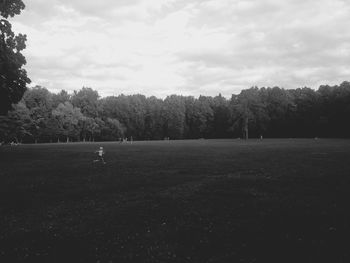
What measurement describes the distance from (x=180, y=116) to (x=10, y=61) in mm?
135147

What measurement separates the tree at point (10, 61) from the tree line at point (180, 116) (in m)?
57.2

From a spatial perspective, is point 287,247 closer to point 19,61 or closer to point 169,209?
point 169,209

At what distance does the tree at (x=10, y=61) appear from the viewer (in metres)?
43.1

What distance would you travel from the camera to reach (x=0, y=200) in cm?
1912

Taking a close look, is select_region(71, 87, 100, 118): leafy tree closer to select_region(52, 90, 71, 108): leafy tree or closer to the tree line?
the tree line

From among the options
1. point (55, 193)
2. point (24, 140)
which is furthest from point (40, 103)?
point (55, 193)

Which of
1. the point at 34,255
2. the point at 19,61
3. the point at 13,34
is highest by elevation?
the point at 13,34

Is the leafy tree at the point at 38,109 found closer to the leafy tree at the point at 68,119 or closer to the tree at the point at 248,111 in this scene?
the leafy tree at the point at 68,119

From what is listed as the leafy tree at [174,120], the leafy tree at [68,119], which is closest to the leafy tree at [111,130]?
the leafy tree at [68,119]

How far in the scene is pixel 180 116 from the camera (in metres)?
178

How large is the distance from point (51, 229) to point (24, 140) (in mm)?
126538

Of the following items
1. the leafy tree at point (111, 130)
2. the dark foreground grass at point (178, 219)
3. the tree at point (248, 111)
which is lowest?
the dark foreground grass at point (178, 219)

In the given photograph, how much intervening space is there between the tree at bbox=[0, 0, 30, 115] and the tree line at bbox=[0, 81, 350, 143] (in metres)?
57.2

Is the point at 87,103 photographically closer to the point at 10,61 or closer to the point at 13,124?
the point at 13,124
